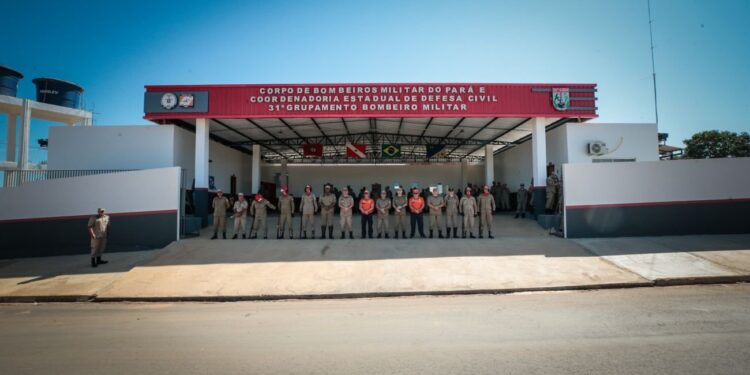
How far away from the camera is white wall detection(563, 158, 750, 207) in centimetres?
1130

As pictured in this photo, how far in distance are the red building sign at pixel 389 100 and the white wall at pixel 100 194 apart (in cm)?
303

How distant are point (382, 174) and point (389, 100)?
13768 millimetres

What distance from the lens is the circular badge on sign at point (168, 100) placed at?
13.3m

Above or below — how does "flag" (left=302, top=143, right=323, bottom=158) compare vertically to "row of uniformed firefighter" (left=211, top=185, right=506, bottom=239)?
above

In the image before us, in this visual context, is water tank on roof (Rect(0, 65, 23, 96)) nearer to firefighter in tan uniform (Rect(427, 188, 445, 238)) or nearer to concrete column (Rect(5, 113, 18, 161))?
concrete column (Rect(5, 113, 18, 161))

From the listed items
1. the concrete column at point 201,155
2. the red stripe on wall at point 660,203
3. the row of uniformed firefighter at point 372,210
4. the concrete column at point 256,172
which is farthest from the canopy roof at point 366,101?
the concrete column at point 256,172

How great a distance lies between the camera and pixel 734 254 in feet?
29.7

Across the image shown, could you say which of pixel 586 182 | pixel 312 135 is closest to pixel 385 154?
pixel 312 135

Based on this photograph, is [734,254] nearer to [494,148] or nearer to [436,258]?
[436,258]

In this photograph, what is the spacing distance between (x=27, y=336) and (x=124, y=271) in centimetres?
446

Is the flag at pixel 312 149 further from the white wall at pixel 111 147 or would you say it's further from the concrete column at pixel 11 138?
the concrete column at pixel 11 138

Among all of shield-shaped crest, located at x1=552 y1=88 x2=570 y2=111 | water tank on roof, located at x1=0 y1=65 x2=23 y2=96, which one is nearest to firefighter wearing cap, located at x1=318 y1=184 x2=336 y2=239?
shield-shaped crest, located at x1=552 y1=88 x2=570 y2=111

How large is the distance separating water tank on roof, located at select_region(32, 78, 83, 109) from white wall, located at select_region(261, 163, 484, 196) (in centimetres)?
1323

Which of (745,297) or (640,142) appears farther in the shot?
(640,142)
